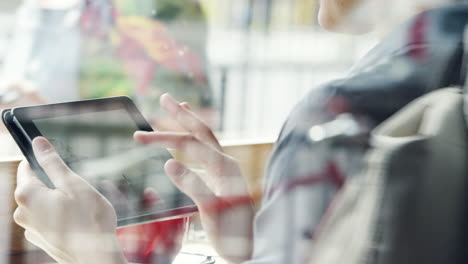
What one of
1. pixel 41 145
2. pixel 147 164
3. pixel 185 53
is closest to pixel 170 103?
pixel 147 164

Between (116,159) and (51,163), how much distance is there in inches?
4.6

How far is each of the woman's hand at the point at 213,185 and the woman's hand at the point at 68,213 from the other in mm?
110

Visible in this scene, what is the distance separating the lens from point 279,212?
0.54 m

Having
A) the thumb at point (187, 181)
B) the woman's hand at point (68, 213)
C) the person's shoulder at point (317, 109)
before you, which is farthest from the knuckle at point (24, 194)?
the person's shoulder at point (317, 109)

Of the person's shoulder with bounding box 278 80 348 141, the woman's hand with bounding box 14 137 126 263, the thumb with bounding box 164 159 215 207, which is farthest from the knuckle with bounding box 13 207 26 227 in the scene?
the person's shoulder with bounding box 278 80 348 141

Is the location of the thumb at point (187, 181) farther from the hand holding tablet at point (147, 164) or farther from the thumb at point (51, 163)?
the thumb at point (51, 163)

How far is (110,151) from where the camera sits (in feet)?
2.46

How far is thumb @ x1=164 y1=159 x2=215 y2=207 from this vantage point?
0.71m

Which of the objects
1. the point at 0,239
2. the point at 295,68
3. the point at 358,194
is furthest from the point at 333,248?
the point at 295,68

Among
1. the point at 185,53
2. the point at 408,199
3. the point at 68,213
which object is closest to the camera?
the point at 408,199

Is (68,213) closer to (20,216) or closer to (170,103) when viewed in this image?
→ (20,216)

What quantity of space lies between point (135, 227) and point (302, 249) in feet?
0.97

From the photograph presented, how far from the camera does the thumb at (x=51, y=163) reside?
2.04ft

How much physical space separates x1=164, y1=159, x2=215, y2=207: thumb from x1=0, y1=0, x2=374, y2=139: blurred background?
0.24 metres
